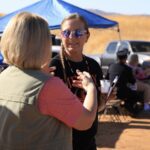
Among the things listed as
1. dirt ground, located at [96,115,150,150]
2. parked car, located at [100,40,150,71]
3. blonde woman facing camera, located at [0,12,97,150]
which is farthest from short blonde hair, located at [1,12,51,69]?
parked car, located at [100,40,150,71]

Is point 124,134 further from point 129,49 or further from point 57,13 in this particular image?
point 129,49

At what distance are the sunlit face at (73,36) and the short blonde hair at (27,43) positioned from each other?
1112 mm

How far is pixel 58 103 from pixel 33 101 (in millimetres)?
114

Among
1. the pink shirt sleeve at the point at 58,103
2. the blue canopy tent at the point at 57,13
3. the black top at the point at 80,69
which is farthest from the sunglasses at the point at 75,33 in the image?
the blue canopy tent at the point at 57,13

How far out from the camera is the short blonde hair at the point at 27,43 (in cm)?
244

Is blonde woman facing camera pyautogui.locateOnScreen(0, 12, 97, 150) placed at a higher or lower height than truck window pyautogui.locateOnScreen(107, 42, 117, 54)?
higher

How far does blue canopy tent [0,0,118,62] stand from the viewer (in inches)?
447

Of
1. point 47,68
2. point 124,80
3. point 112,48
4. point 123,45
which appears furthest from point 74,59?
point 112,48

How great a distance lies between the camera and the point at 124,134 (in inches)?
361

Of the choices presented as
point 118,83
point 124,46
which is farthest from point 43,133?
point 124,46

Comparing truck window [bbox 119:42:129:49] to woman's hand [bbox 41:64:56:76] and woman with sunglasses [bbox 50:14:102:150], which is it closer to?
woman with sunglasses [bbox 50:14:102:150]

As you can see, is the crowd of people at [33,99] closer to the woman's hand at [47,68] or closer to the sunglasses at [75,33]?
the woman's hand at [47,68]

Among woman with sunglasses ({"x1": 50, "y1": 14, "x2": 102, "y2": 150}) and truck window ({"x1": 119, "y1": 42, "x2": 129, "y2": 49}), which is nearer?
woman with sunglasses ({"x1": 50, "y1": 14, "x2": 102, "y2": 150})

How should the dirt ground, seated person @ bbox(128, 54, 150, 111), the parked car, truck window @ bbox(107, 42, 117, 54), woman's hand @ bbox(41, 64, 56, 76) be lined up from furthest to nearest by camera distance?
truck window @ bbox(107, 42, 117, 54) < the parked car < seated person @ bbox(128, 54, 150, 111) < the dirt ground < woman's hand @ bbox(41, 64, 56, 76)
